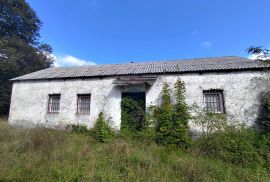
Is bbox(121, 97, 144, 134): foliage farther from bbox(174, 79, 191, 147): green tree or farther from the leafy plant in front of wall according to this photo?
the leafy plant in front of wall

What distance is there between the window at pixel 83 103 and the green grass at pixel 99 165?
410cm

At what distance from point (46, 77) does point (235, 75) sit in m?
12.5

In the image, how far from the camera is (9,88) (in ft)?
67.0

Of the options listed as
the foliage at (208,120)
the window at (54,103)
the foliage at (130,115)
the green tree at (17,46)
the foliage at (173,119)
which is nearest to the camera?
the foliage at (173,119)

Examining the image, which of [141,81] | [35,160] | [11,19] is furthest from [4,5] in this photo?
[35,160]

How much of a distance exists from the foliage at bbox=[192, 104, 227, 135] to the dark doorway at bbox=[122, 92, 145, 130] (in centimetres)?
298

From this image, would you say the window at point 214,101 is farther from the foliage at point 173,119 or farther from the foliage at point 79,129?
the foliage at point 79,129

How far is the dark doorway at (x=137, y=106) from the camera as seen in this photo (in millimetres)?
10359

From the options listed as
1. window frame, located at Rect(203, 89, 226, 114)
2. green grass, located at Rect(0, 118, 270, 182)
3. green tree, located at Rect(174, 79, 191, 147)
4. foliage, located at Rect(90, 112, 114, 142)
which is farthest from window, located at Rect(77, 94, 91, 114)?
window frame, located at Rect(203, 89, 226, 114)

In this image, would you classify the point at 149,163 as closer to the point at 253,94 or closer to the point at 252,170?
the point at 252,170

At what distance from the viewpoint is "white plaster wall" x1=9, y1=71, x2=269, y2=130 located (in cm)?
948

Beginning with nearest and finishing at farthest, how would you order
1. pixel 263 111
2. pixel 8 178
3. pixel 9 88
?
pixel 8 178
pixel 263 111
pixel 9 88

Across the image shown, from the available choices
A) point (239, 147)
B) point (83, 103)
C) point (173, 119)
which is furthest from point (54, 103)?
point (239, 147)

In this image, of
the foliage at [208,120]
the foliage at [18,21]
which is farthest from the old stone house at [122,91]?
the foliage at [18,21]
